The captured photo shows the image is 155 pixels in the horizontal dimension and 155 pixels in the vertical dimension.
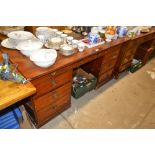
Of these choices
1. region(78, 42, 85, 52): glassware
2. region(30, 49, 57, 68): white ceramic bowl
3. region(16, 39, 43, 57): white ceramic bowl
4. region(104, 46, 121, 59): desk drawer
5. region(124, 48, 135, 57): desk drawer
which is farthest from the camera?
region(124, 48, 135, 57): desk drawer

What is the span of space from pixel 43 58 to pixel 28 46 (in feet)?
0.77

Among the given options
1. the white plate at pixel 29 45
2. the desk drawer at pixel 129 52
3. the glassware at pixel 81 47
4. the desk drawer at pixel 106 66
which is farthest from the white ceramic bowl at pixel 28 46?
the desk drawer at pixel 129 52

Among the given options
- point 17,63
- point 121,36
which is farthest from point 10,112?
point 121,36

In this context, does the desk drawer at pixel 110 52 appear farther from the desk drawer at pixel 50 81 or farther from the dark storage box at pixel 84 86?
the desk drawer at pixel 50 81

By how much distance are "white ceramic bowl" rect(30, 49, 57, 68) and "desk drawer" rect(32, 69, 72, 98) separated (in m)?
0.12

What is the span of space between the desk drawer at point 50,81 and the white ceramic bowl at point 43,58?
0.39ft

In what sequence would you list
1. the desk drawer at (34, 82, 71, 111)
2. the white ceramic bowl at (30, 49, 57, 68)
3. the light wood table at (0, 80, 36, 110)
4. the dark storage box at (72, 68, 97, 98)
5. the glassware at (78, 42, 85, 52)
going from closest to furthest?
1. the light wood table at (0, 80, 36, 110)
2. the white ceramic bowl at (30, 49, 57, 68)
3. the desk drawer at (34, 82, 71, 111)
4. the glassware at (78, 42, 85, 52)
5. the dark storage box at (72, 68, 97, 98)

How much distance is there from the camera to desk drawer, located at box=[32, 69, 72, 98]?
46.7 inches

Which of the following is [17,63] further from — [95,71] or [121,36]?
[121,36]

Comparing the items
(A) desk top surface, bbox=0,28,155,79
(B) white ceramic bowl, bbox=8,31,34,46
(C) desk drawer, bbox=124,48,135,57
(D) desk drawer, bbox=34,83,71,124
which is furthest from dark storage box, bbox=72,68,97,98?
(B) white ceramic bowl, bbox=8,31,34,46

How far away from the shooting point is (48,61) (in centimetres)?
111

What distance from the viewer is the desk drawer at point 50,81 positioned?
1.19m

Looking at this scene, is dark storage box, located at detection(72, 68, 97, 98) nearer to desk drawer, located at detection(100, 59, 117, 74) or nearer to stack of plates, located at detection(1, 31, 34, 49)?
desk drawer, located at detection(100, 59, 117, 74)

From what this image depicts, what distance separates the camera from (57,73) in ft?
4.17
